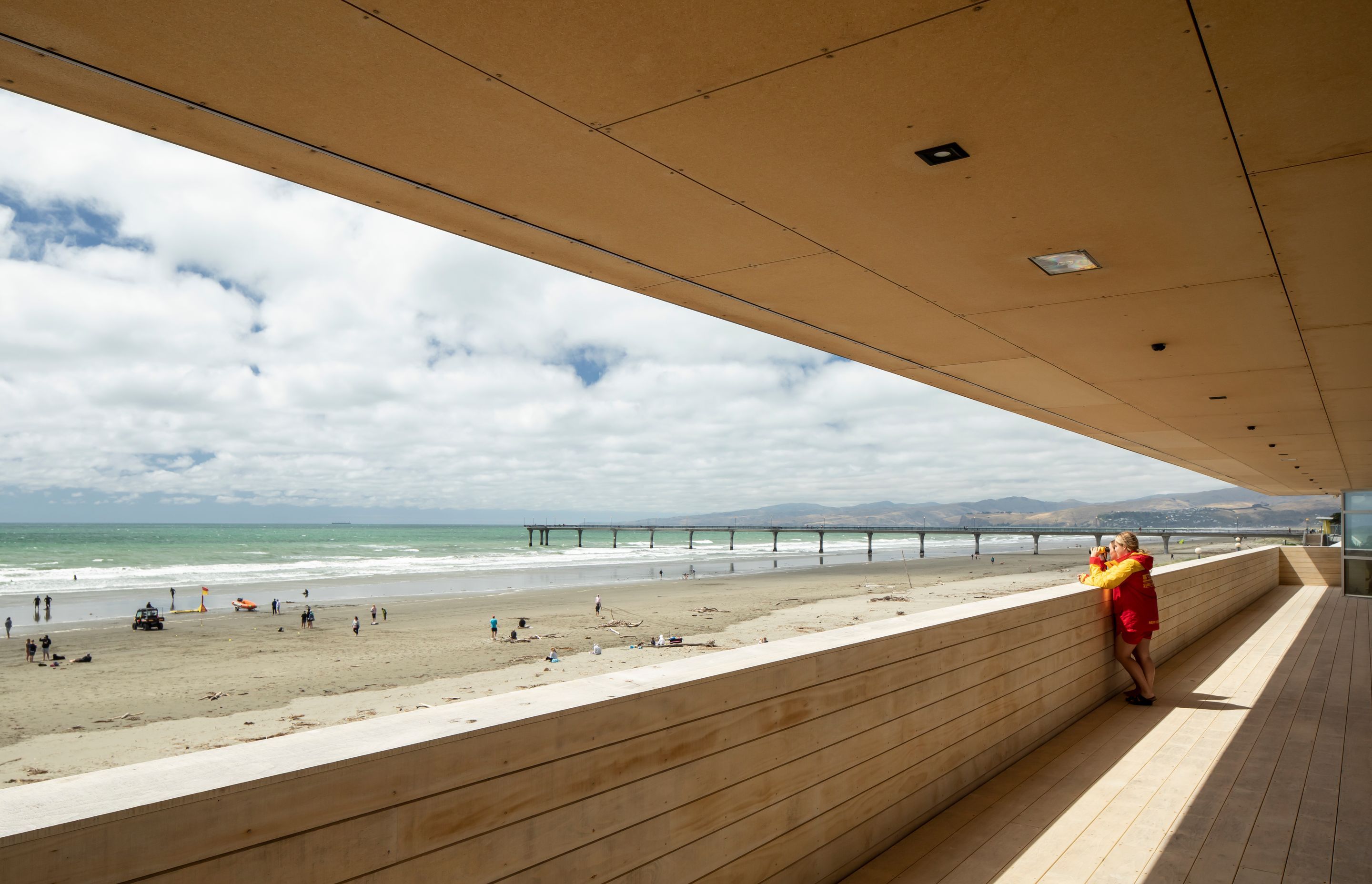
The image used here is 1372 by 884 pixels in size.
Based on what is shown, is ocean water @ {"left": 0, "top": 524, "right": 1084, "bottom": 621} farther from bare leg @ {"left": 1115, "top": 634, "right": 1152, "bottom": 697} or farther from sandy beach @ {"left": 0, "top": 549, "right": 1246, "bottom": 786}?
bare leg @ {"left": 1115, "top": 634, "right": 1152, "bottom": 697}

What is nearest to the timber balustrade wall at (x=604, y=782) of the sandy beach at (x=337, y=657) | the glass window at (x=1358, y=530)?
the sandy beach at (x=337, y=657)

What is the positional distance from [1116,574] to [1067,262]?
272cm

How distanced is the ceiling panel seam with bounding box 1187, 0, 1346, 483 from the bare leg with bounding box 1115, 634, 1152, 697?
87.8 inches

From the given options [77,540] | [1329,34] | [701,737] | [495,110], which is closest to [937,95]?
[1329,34]

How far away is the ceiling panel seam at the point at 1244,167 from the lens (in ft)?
6.27

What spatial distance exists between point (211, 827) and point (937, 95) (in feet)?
7.76

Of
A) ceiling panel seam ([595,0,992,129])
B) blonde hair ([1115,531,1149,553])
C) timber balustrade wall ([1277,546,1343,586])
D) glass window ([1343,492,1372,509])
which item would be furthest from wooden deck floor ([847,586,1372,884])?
glass window ([1343,492,1372,509])

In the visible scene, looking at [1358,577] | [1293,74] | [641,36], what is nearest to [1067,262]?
[1293,74]

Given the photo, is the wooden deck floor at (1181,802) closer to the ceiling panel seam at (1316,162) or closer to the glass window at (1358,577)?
the ceiling panel seam at (1316,162)

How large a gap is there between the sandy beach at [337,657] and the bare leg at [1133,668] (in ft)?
23.4

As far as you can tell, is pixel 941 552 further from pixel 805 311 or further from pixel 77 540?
pixel 77 540

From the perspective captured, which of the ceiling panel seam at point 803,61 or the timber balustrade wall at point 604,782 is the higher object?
the ceiling panel seam at point 803,61

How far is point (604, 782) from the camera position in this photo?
6.47 ft

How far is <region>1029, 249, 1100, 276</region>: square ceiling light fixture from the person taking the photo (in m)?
3.51
